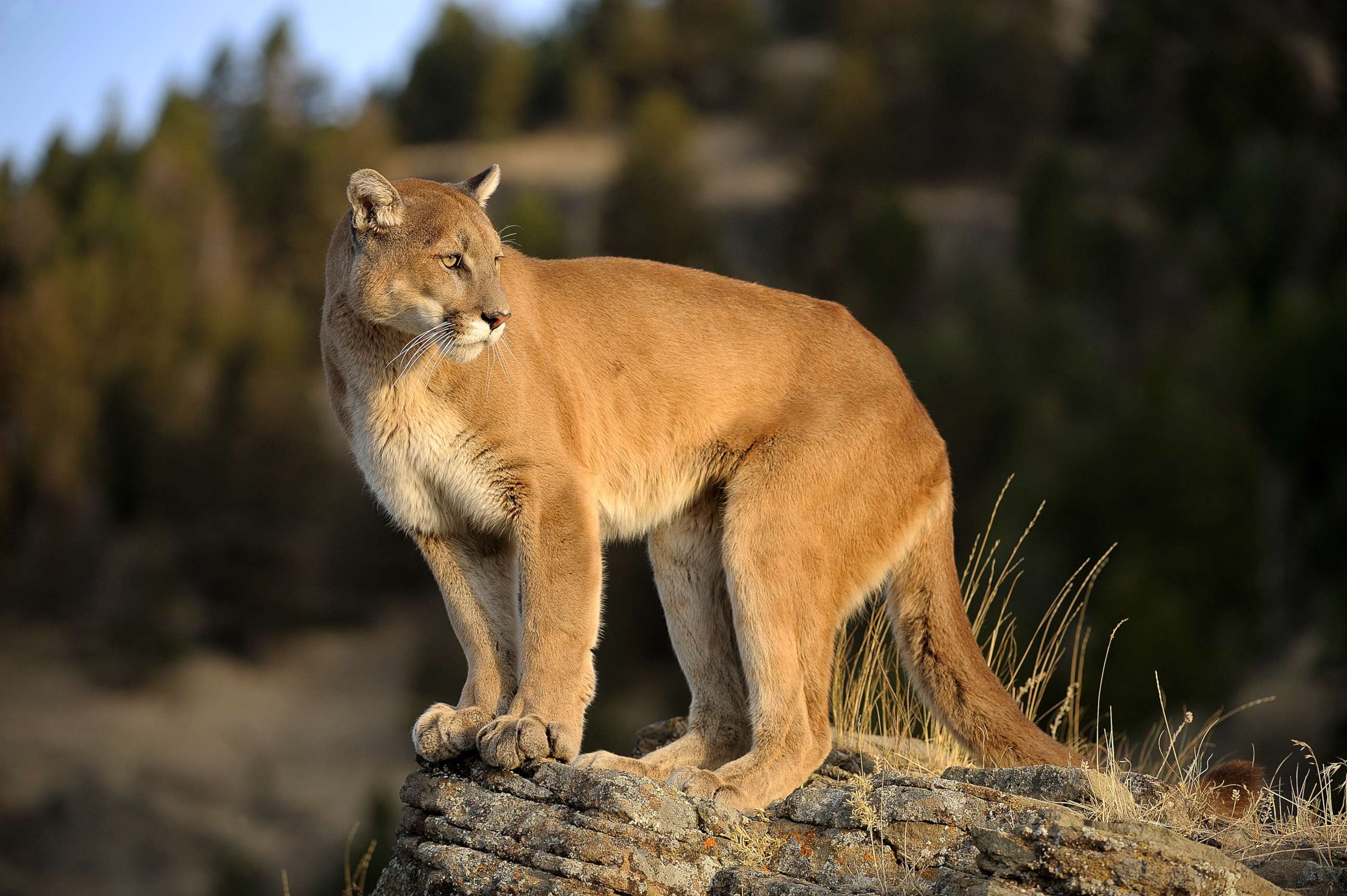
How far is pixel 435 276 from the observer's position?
19.2 ft

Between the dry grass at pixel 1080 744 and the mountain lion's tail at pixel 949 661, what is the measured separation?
23 centimetres

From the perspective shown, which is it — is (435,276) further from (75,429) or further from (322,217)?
(322,217)

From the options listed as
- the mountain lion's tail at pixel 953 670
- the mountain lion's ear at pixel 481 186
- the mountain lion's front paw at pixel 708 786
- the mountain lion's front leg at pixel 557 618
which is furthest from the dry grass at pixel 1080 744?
the mountain lion's ear at pixel 481 186

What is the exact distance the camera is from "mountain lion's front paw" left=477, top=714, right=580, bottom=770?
5.55 metres

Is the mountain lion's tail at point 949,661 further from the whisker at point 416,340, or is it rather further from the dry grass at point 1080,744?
the whisker at point 416,340

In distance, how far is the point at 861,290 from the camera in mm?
70688

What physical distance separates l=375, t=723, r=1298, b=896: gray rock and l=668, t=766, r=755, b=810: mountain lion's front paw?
0.22 metres

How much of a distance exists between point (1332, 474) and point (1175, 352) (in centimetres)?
980

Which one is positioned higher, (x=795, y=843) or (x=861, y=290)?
(x=795, y=843)

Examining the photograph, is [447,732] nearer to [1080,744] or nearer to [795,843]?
[795,843]

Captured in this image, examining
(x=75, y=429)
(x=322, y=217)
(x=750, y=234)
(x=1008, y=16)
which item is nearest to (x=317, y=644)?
(x=75, y=429)

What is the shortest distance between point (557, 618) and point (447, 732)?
0.65m

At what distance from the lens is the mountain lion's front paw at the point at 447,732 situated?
19.0 ft

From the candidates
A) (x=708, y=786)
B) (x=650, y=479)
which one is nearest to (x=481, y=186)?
(x=650, y=479)
